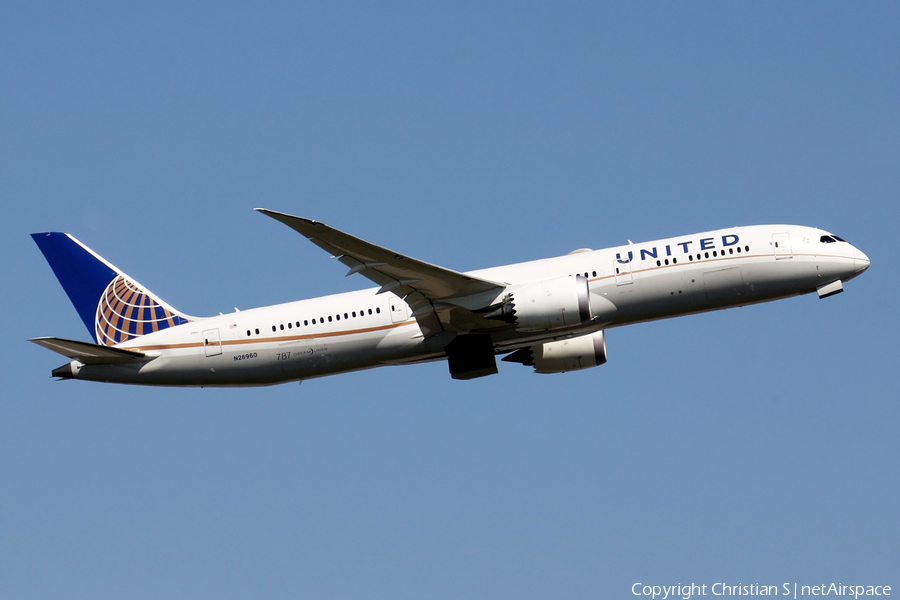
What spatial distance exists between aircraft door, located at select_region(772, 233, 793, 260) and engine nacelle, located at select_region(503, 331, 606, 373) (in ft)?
26.0

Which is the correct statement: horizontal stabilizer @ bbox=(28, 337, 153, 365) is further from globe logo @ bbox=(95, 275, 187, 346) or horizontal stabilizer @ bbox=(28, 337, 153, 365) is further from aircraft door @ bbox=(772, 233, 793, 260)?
aircraft door @ bbox=(772, 233, 793, 260)

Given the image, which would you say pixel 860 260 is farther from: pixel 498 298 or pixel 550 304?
pixel 498 298

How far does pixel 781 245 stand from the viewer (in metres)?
36.6

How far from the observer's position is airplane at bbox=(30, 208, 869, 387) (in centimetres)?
3525

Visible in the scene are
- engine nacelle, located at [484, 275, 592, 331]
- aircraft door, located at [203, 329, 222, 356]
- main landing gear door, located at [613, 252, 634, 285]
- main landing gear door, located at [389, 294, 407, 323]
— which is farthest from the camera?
aircraft door, located at [203, 329, 222, 356]

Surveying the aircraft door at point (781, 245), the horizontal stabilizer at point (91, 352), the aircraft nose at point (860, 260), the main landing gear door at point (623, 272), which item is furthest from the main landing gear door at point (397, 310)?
the aircraft nose at point (860, 260)

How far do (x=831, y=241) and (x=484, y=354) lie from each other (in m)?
13.4

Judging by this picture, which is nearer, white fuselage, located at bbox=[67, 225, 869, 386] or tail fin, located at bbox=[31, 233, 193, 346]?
white fuselage, located at bbox=[67, 225, 869, 386]

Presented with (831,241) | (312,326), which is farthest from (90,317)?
(831,241)

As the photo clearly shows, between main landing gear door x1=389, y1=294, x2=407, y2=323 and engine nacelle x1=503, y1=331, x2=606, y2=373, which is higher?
main landing gear door x1=389, y1=294, x2=407, y2=323

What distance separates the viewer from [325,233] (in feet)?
105

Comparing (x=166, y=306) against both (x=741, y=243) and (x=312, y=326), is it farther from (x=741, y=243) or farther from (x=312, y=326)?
(x=741, y=243)

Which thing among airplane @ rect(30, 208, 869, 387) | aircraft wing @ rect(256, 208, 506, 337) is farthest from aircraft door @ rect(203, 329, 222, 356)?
aircraft wing @ rect(256, 208, 506, 337)

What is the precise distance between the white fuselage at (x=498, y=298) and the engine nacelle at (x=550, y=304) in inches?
34.1
